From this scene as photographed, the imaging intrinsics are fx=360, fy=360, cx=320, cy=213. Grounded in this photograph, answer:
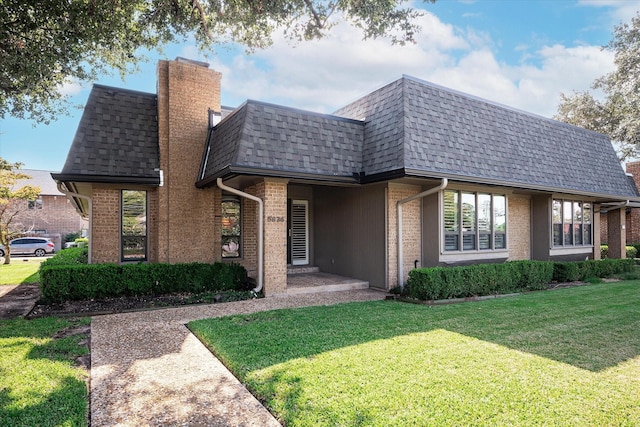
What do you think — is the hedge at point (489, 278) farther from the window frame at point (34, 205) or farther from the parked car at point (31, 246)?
the window frame at point (34, 205)

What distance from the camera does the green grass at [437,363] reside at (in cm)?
329

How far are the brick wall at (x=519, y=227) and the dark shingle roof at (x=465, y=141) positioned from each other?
1.17 m

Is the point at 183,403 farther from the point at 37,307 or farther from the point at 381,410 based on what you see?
the point at 37,307

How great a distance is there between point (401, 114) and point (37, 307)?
9494 mm

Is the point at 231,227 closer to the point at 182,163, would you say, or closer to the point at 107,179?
the point at 182,163

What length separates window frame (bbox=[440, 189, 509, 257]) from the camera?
9.91 metres

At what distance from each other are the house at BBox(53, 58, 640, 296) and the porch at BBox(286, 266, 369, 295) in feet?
1.18

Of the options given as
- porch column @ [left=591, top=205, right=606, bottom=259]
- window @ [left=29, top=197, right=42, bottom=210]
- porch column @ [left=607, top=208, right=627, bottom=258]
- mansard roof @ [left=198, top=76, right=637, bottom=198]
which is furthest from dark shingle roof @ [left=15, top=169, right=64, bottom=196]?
porch column @ [left=607, top=208, right=627, bottom=258]

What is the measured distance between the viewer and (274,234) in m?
8.89

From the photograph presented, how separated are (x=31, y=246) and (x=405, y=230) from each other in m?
28.7

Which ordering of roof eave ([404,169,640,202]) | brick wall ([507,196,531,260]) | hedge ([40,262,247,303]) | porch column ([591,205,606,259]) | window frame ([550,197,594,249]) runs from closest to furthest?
hedge ([40,262,247,303]) → roof eave ([404,169,640,202]) → brick wall ([507,196,531,260]) → window frame ([550,197,594,249]) → porch column ([591,205,606,259])

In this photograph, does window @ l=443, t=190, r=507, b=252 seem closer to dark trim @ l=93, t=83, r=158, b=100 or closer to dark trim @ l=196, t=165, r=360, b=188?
dark trim @ l=196, t=165, r=360, b=188

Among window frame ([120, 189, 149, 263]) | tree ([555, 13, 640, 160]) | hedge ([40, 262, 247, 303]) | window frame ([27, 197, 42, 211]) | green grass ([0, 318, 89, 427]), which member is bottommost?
green grass ([0, 318, 89, 427])

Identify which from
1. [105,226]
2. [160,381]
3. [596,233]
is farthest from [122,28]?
[596,233]
